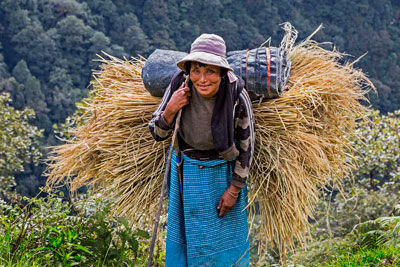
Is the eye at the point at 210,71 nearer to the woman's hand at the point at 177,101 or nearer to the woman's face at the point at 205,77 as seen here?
the woman's face at the point at 205,77

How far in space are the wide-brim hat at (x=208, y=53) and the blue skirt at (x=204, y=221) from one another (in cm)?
42

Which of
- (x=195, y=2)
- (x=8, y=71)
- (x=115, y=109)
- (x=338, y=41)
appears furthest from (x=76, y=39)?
(x=115, y=109)

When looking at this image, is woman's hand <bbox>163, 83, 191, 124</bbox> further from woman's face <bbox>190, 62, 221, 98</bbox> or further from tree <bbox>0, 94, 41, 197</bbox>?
tree <bbox>0, 94, 41, 197</bbox>

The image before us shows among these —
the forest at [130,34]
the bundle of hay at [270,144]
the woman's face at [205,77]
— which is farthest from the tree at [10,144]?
the forest at [130,34]

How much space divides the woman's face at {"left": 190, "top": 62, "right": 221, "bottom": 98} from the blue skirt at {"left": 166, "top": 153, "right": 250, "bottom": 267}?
325 millimetres

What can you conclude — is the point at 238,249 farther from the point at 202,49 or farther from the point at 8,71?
the point at 8,71

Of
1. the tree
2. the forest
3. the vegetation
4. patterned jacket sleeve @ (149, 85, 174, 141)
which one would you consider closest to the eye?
patterned jacket sleeve @ (149, 85, 174, 141)

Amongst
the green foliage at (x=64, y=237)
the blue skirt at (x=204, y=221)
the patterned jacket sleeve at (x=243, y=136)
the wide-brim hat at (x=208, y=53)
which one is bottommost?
the green foliage at (x=64, y=237)

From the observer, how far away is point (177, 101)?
1.98 m

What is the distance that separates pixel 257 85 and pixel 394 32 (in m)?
34.0

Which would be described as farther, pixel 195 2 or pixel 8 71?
pixel 195 2

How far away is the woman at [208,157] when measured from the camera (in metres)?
1.95

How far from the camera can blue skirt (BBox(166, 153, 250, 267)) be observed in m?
2.13

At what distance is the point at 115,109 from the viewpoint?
8.25ft
